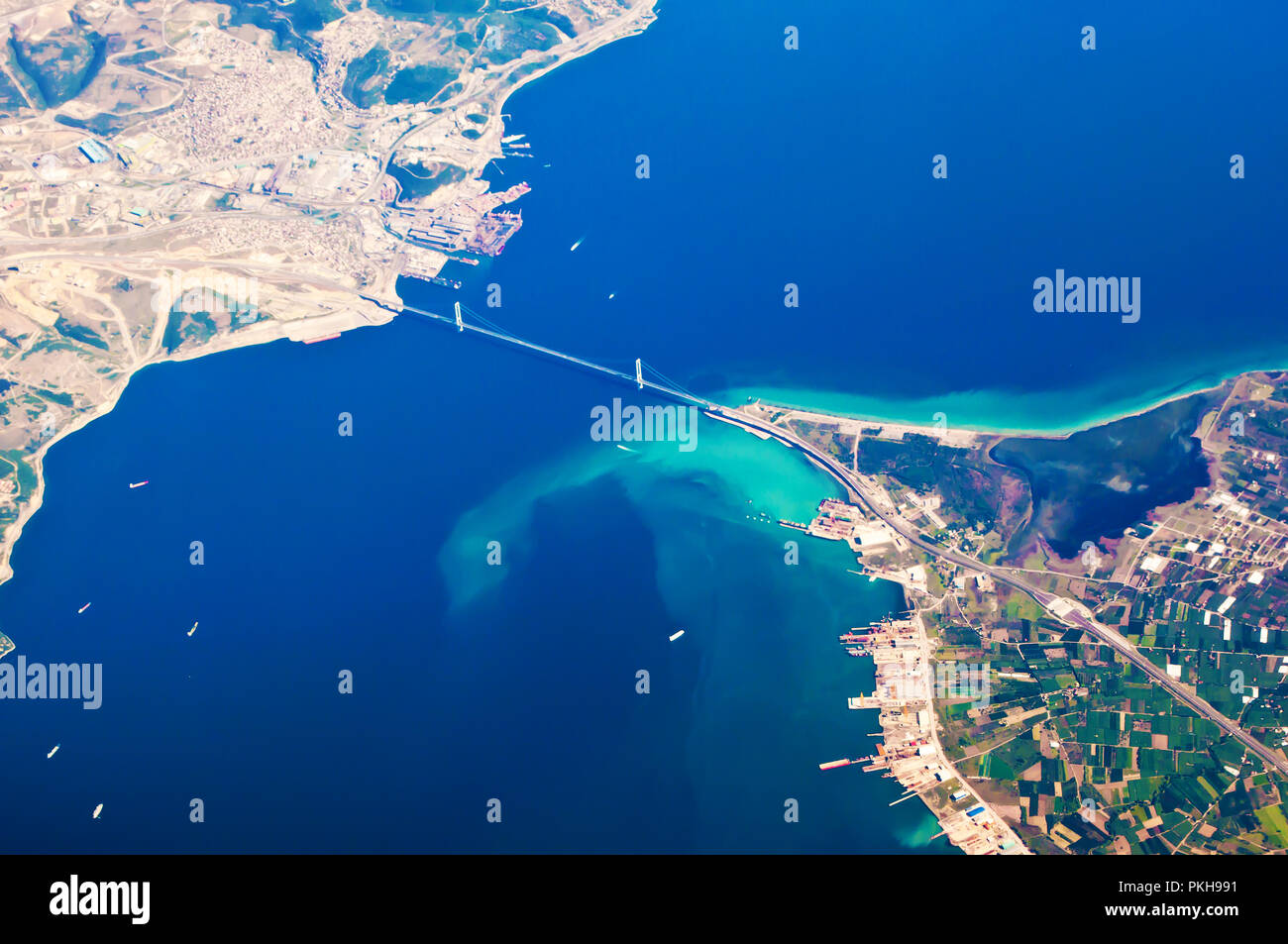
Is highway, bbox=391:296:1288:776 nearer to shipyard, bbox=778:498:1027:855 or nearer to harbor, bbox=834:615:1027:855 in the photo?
shipyard, bbox=778:498:1027:855

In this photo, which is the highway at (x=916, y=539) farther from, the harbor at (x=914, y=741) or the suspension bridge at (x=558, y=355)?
the harbor at (x=914, y=741)

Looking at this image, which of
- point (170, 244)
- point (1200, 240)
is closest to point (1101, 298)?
point (1200, 240)

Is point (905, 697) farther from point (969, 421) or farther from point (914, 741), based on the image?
point (969, 421)

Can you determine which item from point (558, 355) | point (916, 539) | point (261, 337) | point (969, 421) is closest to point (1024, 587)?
point (916, 539)

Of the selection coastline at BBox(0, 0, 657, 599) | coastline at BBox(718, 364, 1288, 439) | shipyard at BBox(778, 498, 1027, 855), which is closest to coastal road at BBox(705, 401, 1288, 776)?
shipyard at BBox(778, 498, 1027, 855)

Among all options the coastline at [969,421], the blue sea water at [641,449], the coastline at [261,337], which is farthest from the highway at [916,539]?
the coastline at [261,337]

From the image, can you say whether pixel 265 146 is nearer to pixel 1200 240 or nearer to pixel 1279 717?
pixel 1200 240

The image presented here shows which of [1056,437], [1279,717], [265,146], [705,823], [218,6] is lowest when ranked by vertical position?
[705,823]
